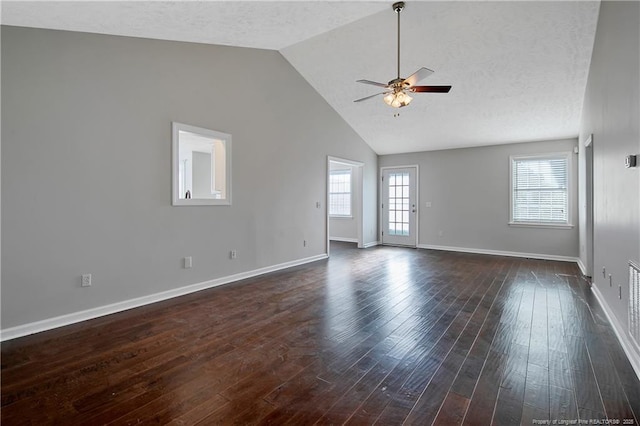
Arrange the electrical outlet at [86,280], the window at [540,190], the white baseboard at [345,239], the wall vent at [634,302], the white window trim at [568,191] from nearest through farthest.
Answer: the wall vent at [634,302]
the electrical outlet at [86,280]
the white window trim at [568,191]
the window at [540,190]
the white baseboard at [345,239]

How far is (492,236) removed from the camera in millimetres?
7059

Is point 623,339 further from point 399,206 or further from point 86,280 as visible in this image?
point 399,206

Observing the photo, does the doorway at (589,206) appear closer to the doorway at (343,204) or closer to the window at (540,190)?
the window at (540,190)

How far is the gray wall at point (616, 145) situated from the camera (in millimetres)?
2256

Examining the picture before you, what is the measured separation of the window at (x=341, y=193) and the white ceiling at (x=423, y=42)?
301 centimetres

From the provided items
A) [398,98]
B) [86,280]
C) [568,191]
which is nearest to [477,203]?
[568,191]

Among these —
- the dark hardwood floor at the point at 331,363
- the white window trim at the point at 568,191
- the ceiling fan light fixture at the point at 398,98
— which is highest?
the ceiling fan light fixture at the point at 398,98

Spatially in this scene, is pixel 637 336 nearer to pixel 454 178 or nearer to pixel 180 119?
pixel 180 119

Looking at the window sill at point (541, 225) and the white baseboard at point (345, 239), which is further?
the white baseboard at point (345, 239)

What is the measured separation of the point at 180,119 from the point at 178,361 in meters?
2.89

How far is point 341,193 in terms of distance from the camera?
945cm

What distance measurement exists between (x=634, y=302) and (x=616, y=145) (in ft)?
4.54

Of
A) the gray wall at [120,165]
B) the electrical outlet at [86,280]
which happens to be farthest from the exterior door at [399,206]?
the electrical outlet at [86,280]

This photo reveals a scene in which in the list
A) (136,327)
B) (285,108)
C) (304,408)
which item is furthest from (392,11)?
(136,327)
